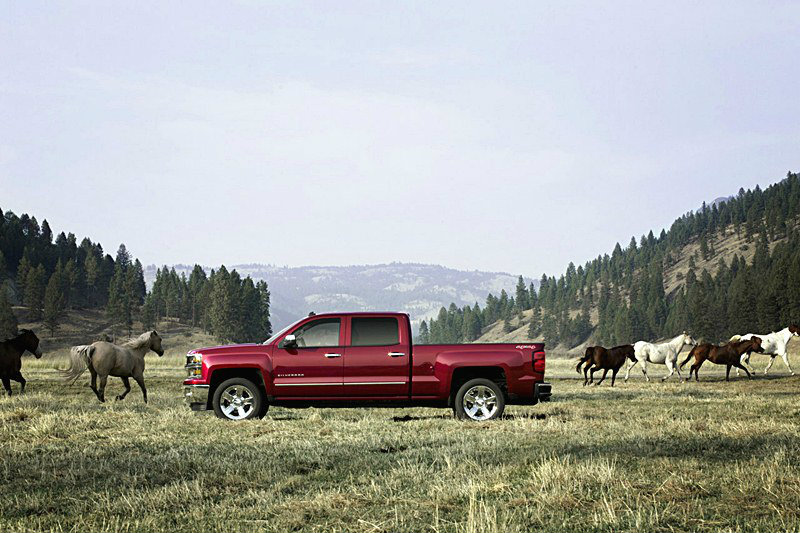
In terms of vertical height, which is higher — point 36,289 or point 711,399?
point 36,289

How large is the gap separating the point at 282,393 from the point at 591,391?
15.2 meters

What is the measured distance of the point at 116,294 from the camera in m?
163

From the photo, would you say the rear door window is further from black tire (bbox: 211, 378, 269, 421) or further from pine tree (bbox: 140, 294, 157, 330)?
pine tree (bbox: 140, 294, 157, 330)

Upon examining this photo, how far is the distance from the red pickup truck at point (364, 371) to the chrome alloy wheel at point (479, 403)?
0.02 metres

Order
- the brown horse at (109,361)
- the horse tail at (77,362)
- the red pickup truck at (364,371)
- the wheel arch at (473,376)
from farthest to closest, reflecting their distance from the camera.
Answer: the horse tail at (77,362)
the brown horse at (109,361)
the wheel arch at (473,376)
the red pickup truck at (364,371)

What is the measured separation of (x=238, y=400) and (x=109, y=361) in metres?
6.76

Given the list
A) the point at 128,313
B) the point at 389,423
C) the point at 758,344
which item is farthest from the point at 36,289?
the point at 389,423

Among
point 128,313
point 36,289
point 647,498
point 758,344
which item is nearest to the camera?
point 647,498

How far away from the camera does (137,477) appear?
34.1ft

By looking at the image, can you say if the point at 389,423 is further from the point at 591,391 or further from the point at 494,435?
the point at 591,391

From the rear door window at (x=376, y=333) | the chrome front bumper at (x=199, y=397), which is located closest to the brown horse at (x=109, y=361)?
the chrome front bumper at (x=199, y=397)

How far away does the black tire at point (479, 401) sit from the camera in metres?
17.2

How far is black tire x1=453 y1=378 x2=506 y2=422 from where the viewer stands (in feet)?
56.3

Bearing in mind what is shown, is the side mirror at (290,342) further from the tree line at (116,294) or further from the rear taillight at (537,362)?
the tree line at (116,294)
